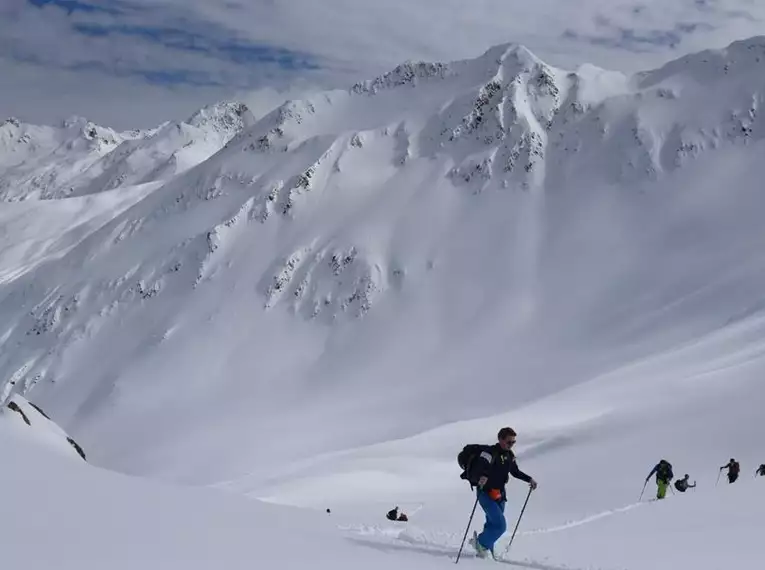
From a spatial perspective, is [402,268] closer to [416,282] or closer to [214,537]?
[416,282]

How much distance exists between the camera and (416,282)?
126 meters

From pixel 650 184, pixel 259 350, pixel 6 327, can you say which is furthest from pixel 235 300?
pixel 650 184

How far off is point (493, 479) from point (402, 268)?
4666 inches

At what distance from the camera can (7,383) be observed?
138 meters

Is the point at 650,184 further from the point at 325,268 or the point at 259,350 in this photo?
the point at 259,350

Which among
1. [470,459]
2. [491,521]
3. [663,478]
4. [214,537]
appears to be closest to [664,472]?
[663,478]

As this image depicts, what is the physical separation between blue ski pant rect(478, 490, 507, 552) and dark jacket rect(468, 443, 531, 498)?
179mm

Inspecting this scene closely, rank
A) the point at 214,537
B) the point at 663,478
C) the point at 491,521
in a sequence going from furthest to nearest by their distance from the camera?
1. the point at 663,478
2. the point at 491,521
3. the point at 214,537

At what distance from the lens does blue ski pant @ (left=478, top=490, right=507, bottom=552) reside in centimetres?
1030

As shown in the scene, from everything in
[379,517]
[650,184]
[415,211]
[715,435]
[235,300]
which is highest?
[650,184]

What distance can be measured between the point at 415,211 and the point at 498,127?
92.2ft


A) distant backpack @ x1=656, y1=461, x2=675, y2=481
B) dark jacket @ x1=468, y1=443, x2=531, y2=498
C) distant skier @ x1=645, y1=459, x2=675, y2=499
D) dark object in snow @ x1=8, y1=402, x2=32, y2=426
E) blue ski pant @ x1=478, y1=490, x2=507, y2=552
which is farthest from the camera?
distant backpack @ x1=656, y1=461, x2=675, y2=481

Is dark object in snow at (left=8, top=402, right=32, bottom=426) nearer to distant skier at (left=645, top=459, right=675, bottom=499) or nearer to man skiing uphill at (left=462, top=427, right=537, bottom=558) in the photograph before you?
man skiing uphill at (left=462, top=427, right=537, bottom=558)

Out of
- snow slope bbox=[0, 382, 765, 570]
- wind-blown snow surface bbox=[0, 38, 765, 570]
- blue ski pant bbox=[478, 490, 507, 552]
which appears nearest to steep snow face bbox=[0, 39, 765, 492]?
wind-blown snow surface bbox=[0, 38, 765, 570]
